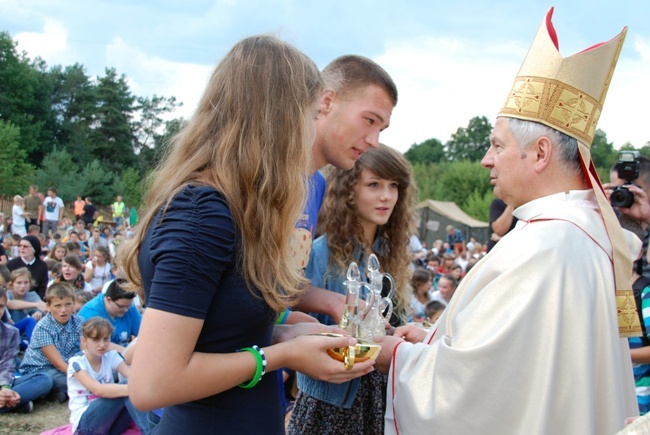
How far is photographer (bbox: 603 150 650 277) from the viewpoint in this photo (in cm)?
372

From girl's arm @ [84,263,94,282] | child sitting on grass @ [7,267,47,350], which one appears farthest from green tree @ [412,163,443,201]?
child sitting on grass @ [7,267,47,350]

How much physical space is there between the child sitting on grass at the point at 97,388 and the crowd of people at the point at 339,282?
8.24 feet

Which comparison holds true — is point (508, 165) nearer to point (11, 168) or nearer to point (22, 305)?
point (22, 305)

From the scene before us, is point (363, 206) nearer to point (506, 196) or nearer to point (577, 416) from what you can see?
point (506, 196)

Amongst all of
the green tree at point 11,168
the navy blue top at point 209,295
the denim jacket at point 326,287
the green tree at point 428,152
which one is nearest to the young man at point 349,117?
the denim jacket at point 326,287

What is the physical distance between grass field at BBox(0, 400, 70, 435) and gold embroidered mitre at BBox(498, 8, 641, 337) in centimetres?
509

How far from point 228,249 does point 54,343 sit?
5.37 metres

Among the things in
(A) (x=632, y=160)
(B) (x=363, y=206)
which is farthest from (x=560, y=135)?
(A) (x=632, y=160)

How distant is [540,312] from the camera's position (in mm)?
2029

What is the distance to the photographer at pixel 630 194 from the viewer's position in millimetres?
3725

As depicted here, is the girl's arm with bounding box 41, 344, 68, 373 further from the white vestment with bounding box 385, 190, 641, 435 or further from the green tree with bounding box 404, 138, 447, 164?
the green tree with bounding box 404, 138, 447, 164

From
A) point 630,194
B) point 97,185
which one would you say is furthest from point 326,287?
point 97,185

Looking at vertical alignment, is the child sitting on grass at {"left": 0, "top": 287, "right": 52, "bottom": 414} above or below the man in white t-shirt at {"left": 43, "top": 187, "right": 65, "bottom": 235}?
below

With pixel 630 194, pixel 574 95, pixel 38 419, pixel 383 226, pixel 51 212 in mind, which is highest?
pixel 51 212
